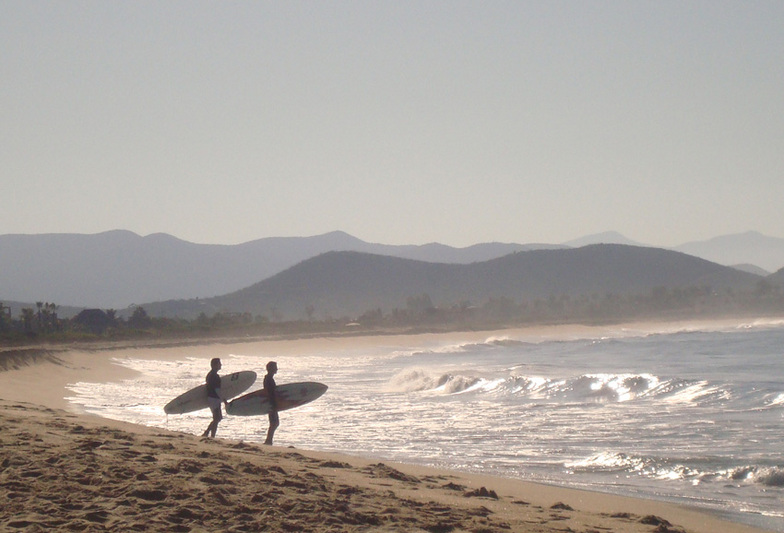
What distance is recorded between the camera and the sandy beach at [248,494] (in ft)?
18.9

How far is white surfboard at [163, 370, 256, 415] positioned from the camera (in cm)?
1346

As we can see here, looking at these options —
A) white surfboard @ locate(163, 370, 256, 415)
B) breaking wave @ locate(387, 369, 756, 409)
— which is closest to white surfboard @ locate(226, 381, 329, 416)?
white surfboard @ locate(163, 370, 256, 415)

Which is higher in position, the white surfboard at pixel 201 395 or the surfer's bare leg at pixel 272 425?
the white surfboard at pixel 201 395

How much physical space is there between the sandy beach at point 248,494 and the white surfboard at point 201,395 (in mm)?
2496

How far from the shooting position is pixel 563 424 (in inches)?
573

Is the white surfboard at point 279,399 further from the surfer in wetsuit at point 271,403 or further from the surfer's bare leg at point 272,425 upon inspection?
the surfer's bare leg at point 272,425

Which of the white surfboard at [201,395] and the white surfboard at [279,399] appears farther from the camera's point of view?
the white surfboard at [201,395]

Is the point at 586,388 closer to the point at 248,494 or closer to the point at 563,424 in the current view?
the point at 563,424

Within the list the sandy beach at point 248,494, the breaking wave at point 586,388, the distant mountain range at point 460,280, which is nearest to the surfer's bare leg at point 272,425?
the sandy beach at point 248,494

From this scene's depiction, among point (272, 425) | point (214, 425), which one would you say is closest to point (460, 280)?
point (272, 425)

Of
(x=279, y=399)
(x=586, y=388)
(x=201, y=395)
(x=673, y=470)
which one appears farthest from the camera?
(x=586, y=388)

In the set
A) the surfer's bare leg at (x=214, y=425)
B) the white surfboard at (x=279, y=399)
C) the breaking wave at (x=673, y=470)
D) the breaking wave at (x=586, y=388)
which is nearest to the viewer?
the breaking wave at (x=673, y=470)

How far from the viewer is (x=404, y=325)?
88.8m

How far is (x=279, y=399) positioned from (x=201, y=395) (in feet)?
3.99
